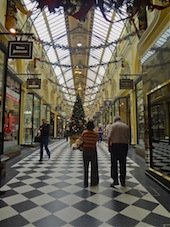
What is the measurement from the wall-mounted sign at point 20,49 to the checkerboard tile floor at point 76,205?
3.47 m

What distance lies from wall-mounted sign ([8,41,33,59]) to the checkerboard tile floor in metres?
3.47

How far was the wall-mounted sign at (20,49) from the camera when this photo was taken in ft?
20.2

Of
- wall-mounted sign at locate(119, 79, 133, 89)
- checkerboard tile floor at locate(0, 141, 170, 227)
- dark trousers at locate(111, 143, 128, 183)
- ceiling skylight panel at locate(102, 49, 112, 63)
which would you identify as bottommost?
checkerboard tile floor at locate(0, 141, 170, 227)

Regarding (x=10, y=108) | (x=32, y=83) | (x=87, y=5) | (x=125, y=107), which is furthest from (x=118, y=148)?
(x=125, y=107)

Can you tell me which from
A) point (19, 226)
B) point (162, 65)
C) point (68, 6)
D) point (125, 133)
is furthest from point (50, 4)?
point (162, 65)

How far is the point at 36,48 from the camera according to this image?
14.4 meters

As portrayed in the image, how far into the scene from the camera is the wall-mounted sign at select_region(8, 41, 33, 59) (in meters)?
6.17

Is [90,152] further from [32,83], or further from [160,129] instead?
[32,83]

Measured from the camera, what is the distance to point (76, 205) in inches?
128

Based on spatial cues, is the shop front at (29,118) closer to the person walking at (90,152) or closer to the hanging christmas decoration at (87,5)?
the person walking at (90,152)

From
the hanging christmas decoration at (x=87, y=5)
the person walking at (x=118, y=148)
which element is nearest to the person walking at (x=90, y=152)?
the person walking at (x=118, y=148)

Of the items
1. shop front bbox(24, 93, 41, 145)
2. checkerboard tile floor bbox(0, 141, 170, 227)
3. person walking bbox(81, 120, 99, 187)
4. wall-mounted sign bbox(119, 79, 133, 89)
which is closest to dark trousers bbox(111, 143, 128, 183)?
checkerboard tile floor bbox(0, 141, 170, 227)

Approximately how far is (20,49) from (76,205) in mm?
4819

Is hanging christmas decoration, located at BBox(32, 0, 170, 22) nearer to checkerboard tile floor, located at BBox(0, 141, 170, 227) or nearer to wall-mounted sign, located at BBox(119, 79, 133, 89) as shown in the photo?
checkerboard tile floor, located at BBox(0, 141, 170, 227)
